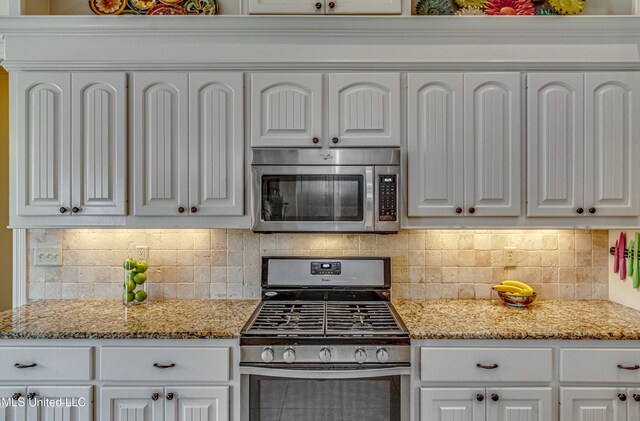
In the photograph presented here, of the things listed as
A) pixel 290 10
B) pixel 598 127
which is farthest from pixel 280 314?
pixel 598 127

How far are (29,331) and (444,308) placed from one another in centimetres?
197

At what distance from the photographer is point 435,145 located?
2.07 m

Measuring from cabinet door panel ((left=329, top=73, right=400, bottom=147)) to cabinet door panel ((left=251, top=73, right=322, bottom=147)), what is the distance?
9 cm

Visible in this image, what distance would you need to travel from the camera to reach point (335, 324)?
1885 millimetres

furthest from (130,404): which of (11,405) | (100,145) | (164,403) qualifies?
(100,145)

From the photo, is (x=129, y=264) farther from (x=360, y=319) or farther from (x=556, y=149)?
(x=556, y=149)

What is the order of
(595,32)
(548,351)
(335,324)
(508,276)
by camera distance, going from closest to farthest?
(548,351), (335,324), (595,32), (508,276)

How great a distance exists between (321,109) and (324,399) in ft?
4.49

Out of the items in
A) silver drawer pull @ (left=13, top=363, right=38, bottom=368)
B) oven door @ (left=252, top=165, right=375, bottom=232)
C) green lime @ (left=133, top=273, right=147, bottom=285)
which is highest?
oven door @ (left=252, top=165, right=375, bottom=232)

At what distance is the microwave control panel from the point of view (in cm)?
202

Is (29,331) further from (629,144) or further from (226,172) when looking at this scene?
(629,144)

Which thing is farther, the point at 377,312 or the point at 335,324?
the point at 377,312

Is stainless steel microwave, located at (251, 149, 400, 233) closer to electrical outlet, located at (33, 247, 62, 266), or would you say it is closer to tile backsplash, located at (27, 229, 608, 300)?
tile backsplash, located at (27, 229, 608, 300)

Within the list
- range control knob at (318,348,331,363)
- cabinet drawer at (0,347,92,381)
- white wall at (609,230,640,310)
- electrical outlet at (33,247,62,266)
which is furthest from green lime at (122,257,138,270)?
white wall at (609,230,640,310)
